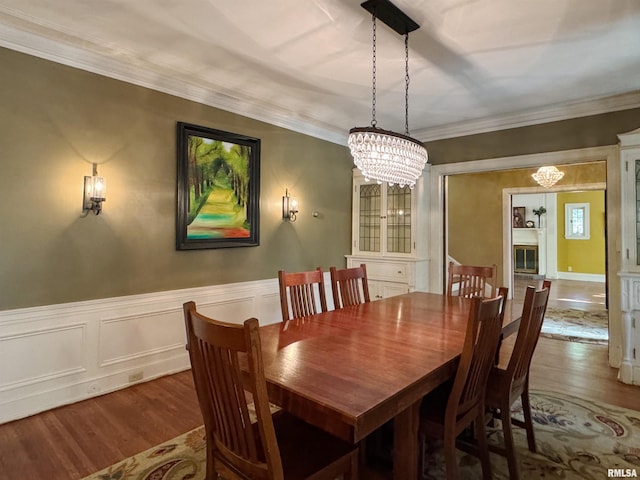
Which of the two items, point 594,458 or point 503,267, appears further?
point 503,267

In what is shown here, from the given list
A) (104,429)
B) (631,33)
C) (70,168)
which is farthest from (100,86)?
(631,33)

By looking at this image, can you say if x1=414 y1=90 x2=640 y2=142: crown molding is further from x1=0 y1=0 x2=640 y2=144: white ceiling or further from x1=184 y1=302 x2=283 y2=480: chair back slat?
x1=184 y1=302 x2=283 y2=480: chair back slat

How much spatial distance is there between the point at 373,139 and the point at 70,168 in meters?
2.24

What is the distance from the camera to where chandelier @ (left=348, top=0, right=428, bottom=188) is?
2.26 metres

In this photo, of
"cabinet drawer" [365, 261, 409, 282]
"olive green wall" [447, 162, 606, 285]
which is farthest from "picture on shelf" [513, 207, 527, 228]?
"cabinet drawer" [365, 261, 409, 282]

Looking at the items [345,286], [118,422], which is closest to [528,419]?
[345,286]

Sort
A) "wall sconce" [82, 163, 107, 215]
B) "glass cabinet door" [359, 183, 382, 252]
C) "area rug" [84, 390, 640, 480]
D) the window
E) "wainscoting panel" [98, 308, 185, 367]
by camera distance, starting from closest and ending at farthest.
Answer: "area rug" [84, 390, 640, 480]
"wall sconce" [82, 163, 107, 215]
"wainscoting panel" [98, 308, 185, 367]
"glass cabinet door" [359, 183, 382, 252]
the window

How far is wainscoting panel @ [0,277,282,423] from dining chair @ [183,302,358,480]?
74.4 inches

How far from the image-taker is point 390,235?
480cm

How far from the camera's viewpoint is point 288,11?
90.2 inches

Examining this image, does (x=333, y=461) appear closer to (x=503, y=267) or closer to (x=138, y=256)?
(x=138, y=256)

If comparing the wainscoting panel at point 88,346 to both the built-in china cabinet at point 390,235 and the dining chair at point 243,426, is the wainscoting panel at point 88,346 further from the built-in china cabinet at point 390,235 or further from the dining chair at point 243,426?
the built-in china cabinet at point 390,235

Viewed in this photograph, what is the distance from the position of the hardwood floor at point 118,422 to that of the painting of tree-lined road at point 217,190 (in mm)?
1371

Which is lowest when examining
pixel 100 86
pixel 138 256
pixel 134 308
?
pixel 134 308
